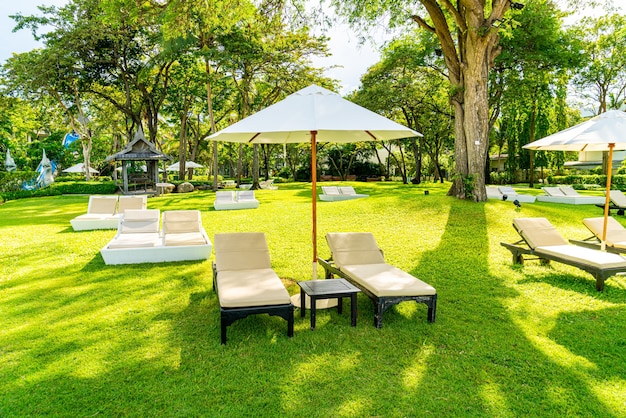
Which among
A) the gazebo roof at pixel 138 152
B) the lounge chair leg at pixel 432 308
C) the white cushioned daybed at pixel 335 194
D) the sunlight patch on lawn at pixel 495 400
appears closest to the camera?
the sunlight patch on lawn at pixel 495 400

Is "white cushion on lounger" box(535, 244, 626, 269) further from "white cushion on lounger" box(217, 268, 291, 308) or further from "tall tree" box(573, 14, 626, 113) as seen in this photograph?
"tall tree" box(573, 14, 626, 113)

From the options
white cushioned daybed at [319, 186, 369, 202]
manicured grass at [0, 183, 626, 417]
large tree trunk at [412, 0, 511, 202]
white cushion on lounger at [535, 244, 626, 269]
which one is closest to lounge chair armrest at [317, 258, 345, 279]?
manicured grass at [0, 183, 626, 417]

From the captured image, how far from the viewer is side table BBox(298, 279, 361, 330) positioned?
188 inches

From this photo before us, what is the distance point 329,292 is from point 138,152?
21.9 m

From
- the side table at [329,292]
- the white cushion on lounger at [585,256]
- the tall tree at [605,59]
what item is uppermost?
the tall tree at [605,59]

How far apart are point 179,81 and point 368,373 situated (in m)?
28.7

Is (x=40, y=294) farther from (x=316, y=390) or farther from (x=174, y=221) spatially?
(x=316, y=390)

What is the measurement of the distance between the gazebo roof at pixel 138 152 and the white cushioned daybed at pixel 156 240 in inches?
597

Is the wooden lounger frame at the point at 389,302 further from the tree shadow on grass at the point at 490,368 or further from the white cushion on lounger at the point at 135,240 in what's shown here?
the white cushion on lounger at the point at 135,240

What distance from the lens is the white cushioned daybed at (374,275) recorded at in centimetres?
480

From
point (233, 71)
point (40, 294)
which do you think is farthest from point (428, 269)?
point (233, 71)

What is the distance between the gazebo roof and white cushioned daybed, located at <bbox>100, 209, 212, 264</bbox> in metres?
15.2

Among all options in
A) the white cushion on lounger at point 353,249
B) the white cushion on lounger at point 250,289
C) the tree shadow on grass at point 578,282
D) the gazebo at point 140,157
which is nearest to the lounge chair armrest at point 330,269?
the white cushion on lounger at point 353,249

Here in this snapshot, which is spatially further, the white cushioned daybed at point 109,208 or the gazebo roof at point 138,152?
the gazebo roof at point 138,152
